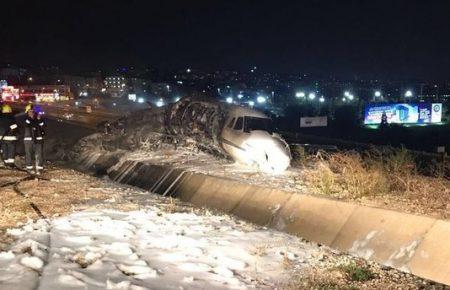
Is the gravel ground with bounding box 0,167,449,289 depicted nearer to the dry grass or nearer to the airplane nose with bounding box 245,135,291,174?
the dry grass

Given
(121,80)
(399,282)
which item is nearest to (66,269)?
(399,282)

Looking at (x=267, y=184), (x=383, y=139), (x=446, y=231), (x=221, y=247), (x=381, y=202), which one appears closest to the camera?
(x=446, y=231)

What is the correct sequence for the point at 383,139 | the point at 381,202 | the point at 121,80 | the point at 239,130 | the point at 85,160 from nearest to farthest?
the point at 381,202 → the point at 239,130 → the point at 85,160 → the point at 383,139 → the point at 121,80

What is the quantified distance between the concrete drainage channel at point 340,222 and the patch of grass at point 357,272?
746 mm

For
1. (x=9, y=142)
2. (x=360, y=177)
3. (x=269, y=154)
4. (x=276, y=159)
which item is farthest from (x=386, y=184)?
(x=9, y=142)

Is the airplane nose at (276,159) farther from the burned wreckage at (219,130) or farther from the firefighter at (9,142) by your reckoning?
the firefighter at (9,142)

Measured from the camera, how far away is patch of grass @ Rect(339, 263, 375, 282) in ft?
24.6

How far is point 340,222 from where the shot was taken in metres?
9.96

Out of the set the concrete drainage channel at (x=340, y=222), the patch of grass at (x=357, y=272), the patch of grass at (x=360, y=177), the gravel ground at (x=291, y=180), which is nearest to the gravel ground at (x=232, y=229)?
the patch of grass at (x=357, y=272)

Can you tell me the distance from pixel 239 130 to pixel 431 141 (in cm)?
3067

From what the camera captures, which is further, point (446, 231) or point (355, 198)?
point (355, 198)

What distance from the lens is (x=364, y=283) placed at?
7328mm

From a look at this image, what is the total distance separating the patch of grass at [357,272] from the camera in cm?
750

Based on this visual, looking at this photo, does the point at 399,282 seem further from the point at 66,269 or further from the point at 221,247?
the point at 66,269
